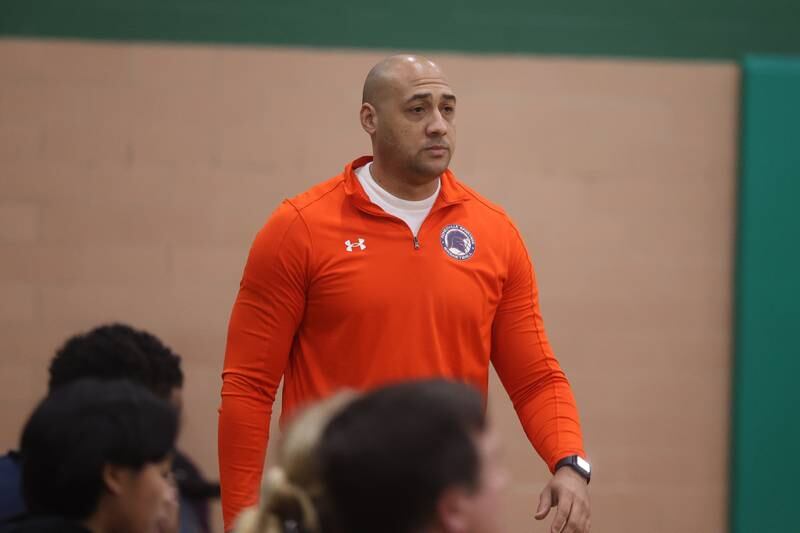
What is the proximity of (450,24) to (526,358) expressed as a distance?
5.22 feet

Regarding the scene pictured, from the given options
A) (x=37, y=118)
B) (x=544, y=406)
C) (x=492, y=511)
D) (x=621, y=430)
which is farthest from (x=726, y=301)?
(x=492, y=511)

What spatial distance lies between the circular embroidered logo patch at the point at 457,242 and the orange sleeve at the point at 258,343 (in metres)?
0.28

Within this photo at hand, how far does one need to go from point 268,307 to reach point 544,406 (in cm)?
62

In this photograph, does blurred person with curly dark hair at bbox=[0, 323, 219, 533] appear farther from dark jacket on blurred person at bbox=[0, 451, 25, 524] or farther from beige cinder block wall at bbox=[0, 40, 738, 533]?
beige cinder block wall at bbox=[0, 40, 738, 533]

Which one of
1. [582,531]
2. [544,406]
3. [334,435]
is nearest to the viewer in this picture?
[334,435]

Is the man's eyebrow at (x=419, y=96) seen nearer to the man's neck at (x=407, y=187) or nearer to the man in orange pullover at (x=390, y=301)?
the man in orange pullover at (x=390, y=301)

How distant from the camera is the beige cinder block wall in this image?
3.73 meters

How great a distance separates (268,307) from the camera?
242 cm

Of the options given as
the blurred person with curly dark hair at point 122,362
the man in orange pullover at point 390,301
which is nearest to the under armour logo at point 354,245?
the man in orange pullover at point 390,301

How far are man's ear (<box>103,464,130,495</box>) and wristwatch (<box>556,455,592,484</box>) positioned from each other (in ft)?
3.48

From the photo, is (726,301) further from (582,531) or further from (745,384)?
(582,531)

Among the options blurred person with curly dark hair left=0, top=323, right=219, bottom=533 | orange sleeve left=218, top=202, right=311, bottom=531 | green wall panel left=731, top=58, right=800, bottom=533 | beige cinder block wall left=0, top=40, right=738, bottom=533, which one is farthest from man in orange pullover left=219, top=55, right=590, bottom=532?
green wall panel left=731, top=58, right=800, bottom=533

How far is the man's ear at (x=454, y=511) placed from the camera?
1.36m

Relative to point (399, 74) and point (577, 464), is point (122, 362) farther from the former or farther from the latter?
point (577, 464)
